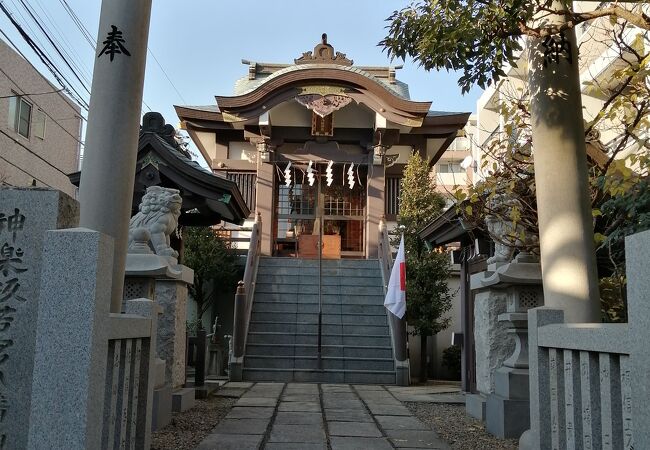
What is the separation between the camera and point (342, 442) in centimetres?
626

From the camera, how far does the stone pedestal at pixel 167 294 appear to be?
7.18 metres

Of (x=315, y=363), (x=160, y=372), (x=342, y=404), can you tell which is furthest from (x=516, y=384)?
(x=315, y=363)

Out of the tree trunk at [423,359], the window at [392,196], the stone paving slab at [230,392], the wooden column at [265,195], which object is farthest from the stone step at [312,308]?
the window at [392,196]

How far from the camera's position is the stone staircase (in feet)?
40.4

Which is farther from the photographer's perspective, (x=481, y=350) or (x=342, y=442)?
(x=481, y=350)

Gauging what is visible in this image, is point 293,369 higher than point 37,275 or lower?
lower

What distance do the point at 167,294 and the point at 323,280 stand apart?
8167 mm

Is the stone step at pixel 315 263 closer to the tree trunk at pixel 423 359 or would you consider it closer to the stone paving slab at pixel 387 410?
the tree trunk at pixel 423 359

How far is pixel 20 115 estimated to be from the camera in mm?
20062

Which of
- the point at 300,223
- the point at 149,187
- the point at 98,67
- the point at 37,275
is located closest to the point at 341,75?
the point at 300,223

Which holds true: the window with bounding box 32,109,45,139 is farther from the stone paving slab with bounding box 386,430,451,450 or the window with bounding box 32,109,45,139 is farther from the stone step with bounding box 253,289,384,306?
the stone paving slab with bounding box 386,430,451,450

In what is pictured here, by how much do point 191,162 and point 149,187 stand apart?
2.63 ft

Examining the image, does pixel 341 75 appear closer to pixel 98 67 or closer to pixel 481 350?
pixel 481 350

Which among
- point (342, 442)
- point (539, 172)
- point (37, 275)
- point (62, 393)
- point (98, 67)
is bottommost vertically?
point (342, 442)
